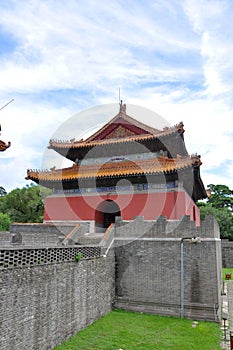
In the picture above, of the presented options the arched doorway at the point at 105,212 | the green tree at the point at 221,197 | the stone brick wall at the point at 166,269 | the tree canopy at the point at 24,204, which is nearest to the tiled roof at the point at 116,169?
the arched doorway at the point at 105,212

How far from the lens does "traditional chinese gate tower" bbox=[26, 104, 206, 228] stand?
479 inches

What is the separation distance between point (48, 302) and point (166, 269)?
4338mm

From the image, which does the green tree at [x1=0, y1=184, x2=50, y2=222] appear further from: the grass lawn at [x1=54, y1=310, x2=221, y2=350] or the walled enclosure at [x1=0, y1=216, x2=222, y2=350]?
the grass lawn at [x1=54, y1=310, x2=221, y2=350]

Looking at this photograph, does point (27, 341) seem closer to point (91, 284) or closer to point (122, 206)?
point (91, 284)

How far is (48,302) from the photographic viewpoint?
584cm

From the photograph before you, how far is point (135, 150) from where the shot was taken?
46.4 ft

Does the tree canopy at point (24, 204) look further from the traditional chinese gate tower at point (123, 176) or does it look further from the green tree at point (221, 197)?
the green tree at point (221, 197)

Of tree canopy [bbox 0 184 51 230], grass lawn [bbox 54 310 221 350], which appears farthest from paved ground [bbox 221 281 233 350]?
tree canopy [bbox 0 184 51 230]

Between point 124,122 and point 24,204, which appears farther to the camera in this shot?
point 24,204

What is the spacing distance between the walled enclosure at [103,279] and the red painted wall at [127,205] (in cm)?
243

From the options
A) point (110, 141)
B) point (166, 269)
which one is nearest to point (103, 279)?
point (166, 269)

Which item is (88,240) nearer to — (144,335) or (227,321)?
(144,335)

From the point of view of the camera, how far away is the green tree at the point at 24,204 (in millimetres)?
25844

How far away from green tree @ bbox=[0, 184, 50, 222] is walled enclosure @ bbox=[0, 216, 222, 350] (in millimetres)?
14886
